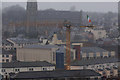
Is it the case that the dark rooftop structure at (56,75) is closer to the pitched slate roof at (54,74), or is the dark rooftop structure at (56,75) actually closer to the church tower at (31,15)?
the pitched slate roof at (54,74)

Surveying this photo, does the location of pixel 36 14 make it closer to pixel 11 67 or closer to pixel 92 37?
pixel 11 67

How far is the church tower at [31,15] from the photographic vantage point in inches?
215

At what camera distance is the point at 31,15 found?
583 centimetres

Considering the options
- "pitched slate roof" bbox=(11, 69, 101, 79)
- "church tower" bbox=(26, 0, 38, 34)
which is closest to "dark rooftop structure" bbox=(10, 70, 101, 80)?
"pitched slate roof" bbox=(11, 69, 101, 79)

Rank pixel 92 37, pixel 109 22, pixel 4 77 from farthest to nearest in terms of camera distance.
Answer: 1. pixel 109 22
2. pixel 92 37
3. pixel 4 77

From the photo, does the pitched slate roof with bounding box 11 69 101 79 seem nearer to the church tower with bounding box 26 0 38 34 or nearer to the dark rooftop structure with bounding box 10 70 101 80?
the dark rooftop structure with bounding box 10 70 101 80

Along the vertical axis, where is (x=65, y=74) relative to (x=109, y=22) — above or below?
below

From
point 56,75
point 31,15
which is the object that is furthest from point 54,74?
point 31,15

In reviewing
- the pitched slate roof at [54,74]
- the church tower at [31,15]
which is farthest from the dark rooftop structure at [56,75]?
the church tower at [31,15]

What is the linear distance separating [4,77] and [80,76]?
4.49ft

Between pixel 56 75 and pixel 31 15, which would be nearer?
pixel 56 75

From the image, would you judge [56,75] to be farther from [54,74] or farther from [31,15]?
[31,15]

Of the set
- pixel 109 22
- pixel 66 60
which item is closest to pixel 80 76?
pixel 66 60

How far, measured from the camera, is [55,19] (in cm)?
619
